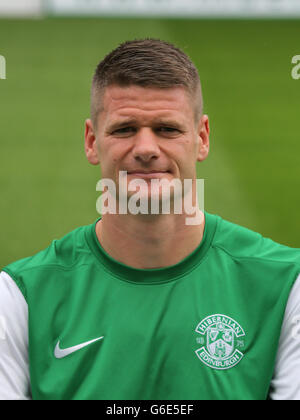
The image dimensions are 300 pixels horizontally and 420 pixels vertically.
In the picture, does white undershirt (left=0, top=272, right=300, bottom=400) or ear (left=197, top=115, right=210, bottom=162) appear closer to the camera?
white undershirt (left=0, top=272, right=300, bottom=400)

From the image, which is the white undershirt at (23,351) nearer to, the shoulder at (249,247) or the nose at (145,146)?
the shoulder at (249,247)

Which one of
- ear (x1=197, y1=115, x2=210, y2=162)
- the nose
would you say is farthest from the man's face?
ear (x1=197, y1=115, x2=210, y2=162)

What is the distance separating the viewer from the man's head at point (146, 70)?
1.66 meters

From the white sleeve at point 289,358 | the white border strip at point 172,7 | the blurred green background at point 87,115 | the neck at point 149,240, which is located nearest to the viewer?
the white sleeve at point 289,358

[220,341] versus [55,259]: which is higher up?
[55,259]

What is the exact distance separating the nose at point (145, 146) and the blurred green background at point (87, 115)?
4.60m

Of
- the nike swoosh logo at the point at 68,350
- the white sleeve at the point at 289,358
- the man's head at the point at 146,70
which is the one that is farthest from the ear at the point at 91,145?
the white sleeve at the point at 289,358

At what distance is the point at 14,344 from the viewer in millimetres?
1667

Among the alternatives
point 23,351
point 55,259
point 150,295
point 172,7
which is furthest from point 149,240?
point 172,7

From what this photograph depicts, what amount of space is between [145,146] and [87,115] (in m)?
6.53

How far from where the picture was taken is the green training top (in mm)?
1615

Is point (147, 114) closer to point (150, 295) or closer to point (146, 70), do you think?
point (146, 70)

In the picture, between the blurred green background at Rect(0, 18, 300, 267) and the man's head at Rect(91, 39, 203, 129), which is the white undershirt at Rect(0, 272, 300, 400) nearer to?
the man's head at Rect(91, 39, 203, 129)
